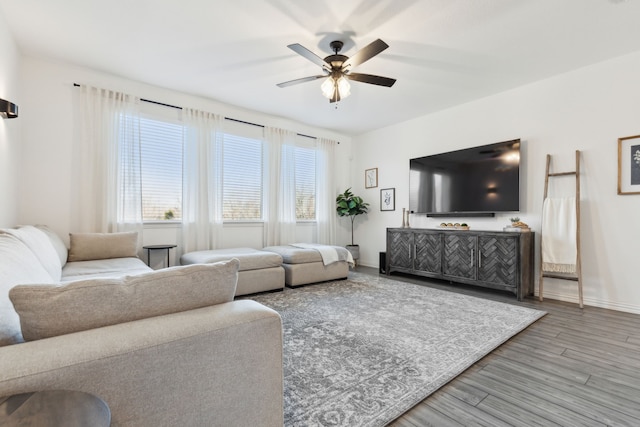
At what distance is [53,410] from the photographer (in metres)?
0.66

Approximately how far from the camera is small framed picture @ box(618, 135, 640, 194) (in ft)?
10.3

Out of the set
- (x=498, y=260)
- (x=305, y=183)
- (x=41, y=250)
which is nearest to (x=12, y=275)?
(x=41, y=250)

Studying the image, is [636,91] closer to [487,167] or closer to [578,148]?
[578,148]

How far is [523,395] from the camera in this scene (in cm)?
165

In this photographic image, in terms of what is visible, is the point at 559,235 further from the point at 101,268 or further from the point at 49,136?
the point at 49,136

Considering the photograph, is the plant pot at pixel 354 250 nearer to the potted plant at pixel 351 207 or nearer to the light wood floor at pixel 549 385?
the potted plant at pixel 351 207

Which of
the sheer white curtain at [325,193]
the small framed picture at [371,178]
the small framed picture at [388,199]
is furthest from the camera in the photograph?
the small framed picture at [371,178]

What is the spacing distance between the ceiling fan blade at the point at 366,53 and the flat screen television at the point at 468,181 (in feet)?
8.36

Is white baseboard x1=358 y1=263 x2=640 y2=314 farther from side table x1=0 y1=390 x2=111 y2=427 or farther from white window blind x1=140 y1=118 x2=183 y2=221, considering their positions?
white window blind x1=140 y1=118 x2=183 y2=221

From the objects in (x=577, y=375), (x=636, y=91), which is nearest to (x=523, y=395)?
(x=577, y=375)

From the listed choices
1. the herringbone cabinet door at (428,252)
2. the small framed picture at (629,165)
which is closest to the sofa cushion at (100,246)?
the herringbone cabinet door at (428,252)

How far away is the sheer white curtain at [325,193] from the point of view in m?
5.93

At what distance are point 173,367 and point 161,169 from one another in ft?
12.7

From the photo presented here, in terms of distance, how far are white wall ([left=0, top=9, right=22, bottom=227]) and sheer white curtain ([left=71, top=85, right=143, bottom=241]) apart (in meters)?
0.54
